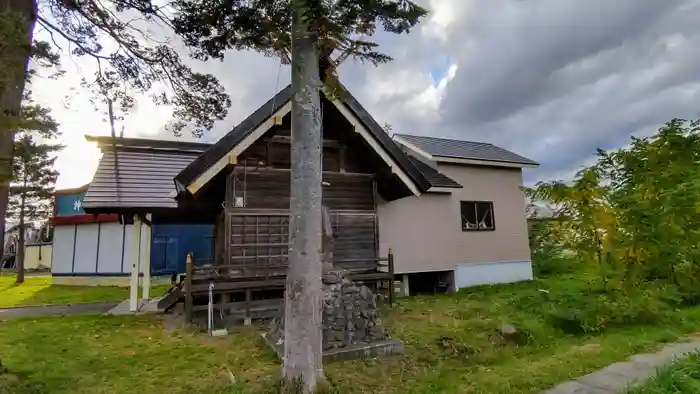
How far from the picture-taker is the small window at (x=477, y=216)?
13.1 metres

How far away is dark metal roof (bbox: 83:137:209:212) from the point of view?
31.1 ft

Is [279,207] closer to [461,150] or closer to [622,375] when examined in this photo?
[622,375]

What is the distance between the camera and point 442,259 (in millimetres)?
12344

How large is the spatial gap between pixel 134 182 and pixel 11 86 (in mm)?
6566

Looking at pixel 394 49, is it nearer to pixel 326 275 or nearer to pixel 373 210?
pixel 326 275

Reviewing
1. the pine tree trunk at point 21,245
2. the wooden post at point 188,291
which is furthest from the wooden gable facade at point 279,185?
the pine tree trunk at point 21,245

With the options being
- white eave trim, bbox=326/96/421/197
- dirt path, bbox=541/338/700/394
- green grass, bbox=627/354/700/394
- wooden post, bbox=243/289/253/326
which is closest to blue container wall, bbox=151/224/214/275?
wooden post, bbox=243/289/253/326

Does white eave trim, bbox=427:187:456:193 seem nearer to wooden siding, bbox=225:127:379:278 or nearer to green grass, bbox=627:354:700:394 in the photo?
wooden siding, bbox=225:127:379:278

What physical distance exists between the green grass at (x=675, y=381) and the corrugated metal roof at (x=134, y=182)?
9569 millimetres

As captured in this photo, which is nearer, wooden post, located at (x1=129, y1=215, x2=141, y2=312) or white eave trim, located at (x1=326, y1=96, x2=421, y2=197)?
white eave trim, located at (x1=326, y1=96, x2=421, y2=197)

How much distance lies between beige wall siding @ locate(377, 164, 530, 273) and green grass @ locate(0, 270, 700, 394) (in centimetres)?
360

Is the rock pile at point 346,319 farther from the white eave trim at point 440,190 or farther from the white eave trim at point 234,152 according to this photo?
the white eave trim at point 440,190

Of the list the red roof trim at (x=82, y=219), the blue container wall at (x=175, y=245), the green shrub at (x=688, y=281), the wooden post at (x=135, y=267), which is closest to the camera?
the green shrub at (x=688, y=281)

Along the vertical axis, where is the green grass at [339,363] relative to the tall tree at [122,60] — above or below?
below
